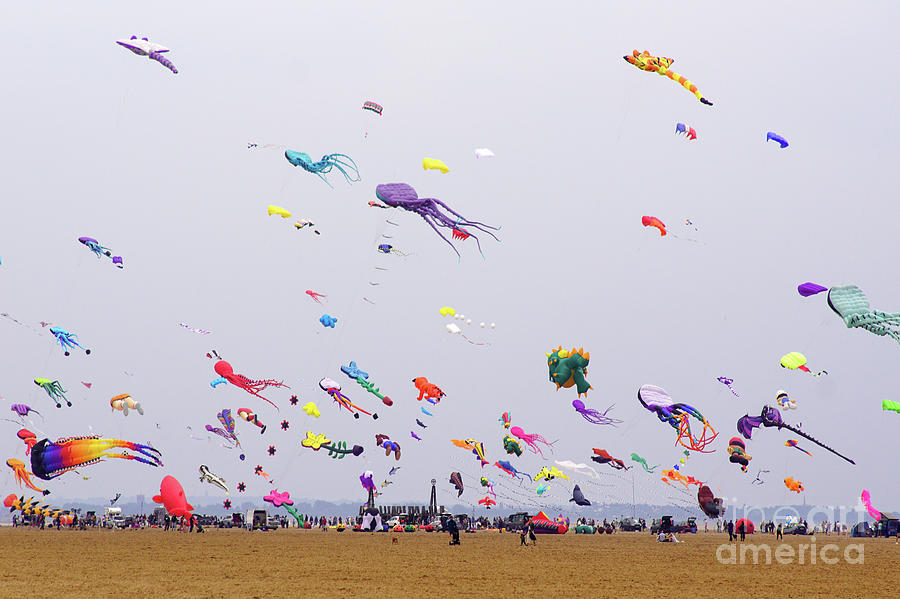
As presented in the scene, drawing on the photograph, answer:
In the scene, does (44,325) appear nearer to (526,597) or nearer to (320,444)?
(320,444)

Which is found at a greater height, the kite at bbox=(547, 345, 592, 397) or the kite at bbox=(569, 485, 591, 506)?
the kite at bbox=(547, 345, 592, 397)

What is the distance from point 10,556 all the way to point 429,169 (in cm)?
2447

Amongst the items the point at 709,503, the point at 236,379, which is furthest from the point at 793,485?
the point at 236,379

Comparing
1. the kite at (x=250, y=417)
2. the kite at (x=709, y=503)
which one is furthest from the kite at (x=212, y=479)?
the kite at (x=709, y=503)

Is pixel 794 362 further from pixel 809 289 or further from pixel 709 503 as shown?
pixel 709 503

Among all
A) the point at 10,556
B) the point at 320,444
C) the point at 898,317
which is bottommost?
the point at 10,556

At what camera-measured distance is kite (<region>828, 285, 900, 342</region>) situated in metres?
32.9

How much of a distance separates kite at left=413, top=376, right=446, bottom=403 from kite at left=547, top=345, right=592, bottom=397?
16.7 m

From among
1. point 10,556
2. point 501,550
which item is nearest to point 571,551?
point 501,550

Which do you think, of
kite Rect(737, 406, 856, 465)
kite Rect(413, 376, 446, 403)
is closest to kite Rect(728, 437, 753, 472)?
kite Rect(737, 406, 856, 465)

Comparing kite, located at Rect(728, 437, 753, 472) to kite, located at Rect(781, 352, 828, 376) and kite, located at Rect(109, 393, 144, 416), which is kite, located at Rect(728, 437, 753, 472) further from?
kite, located at Rect(109, 393, 144, 416)

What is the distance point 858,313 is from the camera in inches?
1374

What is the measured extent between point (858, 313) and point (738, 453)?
32.5 metres

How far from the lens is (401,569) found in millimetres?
33281
